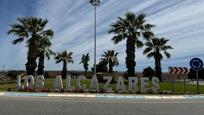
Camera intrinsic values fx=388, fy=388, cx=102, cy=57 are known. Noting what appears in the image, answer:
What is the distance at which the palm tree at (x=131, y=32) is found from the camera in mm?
47656

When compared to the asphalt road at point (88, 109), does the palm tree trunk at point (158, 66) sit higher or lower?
higher

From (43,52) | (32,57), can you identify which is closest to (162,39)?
(43,52)

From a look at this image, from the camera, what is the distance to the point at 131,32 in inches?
1885

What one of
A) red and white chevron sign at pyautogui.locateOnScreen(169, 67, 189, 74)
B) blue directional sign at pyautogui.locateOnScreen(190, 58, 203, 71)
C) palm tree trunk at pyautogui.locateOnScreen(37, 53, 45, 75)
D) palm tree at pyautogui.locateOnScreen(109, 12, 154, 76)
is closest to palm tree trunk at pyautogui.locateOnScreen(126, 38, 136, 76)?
palm tree at pyautogui.locateOnScreen(109, 12, 154, 76)

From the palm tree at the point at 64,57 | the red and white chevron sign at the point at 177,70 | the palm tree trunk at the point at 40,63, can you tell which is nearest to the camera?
the red and white chevron sign at the point at 177,70

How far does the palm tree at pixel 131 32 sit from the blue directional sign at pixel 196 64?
704 inches

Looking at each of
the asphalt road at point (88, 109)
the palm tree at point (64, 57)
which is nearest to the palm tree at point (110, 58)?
the palm tree at point (64, 57)

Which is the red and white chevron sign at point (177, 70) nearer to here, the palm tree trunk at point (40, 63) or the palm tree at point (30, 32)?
the palm tree at point (30, 32)

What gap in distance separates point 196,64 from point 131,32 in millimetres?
19190

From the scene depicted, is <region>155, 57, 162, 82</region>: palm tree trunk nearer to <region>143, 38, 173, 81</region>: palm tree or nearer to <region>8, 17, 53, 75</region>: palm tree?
<region>143, 38, 173, 81</region>: palm tree

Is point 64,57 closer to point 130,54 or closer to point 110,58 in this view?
point 110,58

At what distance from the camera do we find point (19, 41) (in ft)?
166

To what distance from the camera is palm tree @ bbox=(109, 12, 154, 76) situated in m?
47.7

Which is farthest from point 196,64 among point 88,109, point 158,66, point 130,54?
point 158,66
